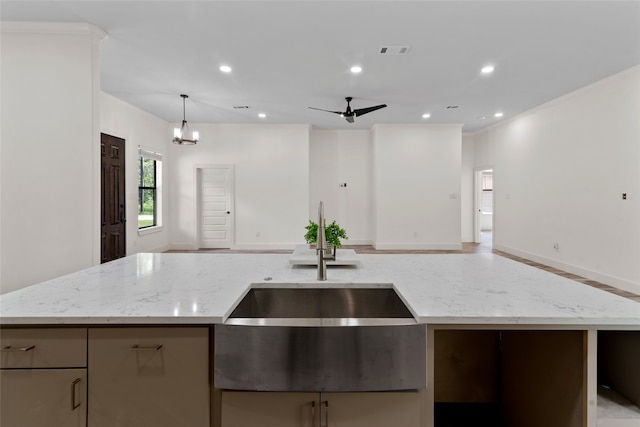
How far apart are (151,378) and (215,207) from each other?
7052mm

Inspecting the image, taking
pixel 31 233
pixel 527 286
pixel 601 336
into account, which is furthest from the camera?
pixel 31 233

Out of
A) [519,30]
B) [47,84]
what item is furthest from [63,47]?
[519,30]

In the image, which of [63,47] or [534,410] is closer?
[534,410]

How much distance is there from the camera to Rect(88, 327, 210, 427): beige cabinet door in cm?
109

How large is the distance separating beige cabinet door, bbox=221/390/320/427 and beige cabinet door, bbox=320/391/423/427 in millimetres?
52

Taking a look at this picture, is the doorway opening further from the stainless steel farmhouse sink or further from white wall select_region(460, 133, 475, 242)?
the stainless steel farmhouse sink

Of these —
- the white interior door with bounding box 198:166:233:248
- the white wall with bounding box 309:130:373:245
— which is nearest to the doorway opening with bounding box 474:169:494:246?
the white wall with bounding box 309:130:373:245

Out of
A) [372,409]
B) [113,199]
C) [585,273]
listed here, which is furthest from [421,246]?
[372,409]

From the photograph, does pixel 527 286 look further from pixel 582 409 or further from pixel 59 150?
pixel 59 150

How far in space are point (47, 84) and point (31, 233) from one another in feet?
4.66

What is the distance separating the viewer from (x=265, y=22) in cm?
322

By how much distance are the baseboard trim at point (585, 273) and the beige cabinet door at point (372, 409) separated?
4.91 meters

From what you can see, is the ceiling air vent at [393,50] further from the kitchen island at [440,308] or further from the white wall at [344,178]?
the white wall at [344,178]

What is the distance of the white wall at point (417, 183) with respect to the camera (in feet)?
25.3
